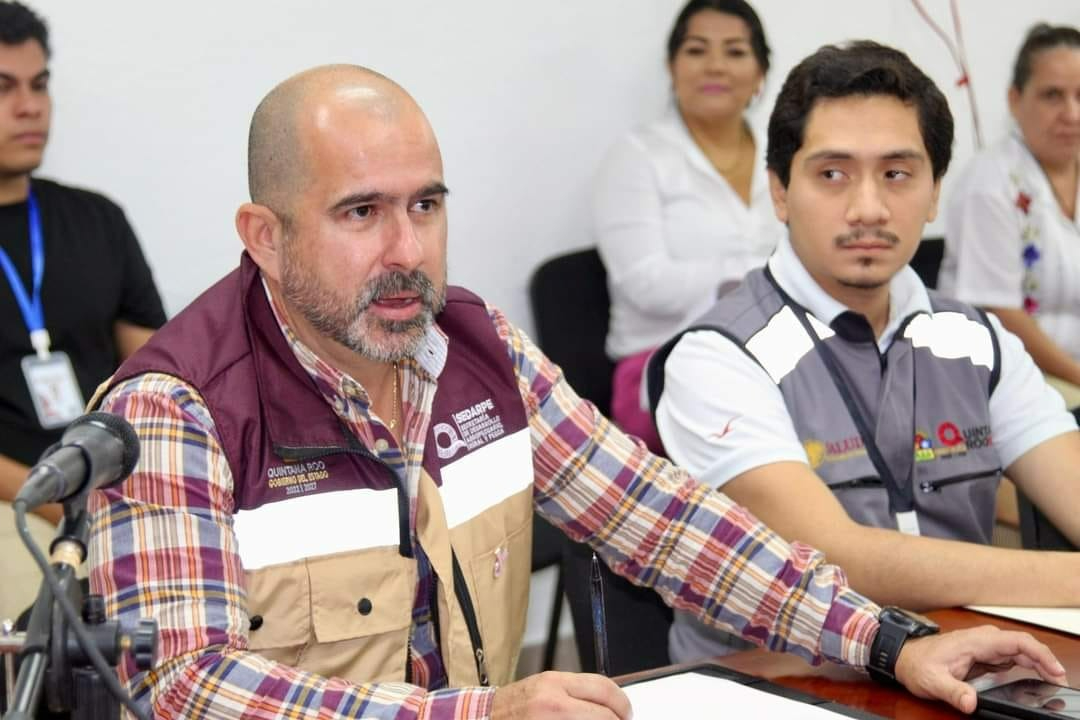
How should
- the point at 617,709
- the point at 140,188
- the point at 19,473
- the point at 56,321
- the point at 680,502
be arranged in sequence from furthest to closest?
the point at 140,188
the point at 56,321
the point at 19,473
the point at 680,502
the point at 617,709

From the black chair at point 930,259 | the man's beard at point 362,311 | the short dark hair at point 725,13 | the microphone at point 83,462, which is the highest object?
the short dark hair at point 725,13

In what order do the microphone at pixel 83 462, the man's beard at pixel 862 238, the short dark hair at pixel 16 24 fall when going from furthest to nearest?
the short dark hair at pixel 16 24, the man's beard at pixel 862 238, the microphone at pixel 83 462

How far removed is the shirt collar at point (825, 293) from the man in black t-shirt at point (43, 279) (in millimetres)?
1550

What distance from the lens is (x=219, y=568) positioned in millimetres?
1423

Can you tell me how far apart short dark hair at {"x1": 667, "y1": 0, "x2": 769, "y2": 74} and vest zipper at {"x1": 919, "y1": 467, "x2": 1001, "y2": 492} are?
204 centimetres

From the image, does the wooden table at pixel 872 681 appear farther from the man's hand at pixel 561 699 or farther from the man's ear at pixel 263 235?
the man's ear at pixel 263 235

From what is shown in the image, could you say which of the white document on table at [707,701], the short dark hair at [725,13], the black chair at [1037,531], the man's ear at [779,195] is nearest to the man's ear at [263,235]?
the white document on table at [707,701]

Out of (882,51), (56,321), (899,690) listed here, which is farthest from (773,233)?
(899,690)

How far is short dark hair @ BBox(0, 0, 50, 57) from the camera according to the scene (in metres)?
2.95

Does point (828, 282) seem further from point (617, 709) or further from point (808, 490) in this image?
point (617, 709)

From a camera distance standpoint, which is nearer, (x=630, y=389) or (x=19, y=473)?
(x=19, y=473)

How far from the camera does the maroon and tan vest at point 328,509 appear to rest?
5.00 ft

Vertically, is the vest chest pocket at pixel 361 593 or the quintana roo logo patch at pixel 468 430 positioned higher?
the quintana roo logo patch at pixel 468 430

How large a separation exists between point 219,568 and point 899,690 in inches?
30.0
